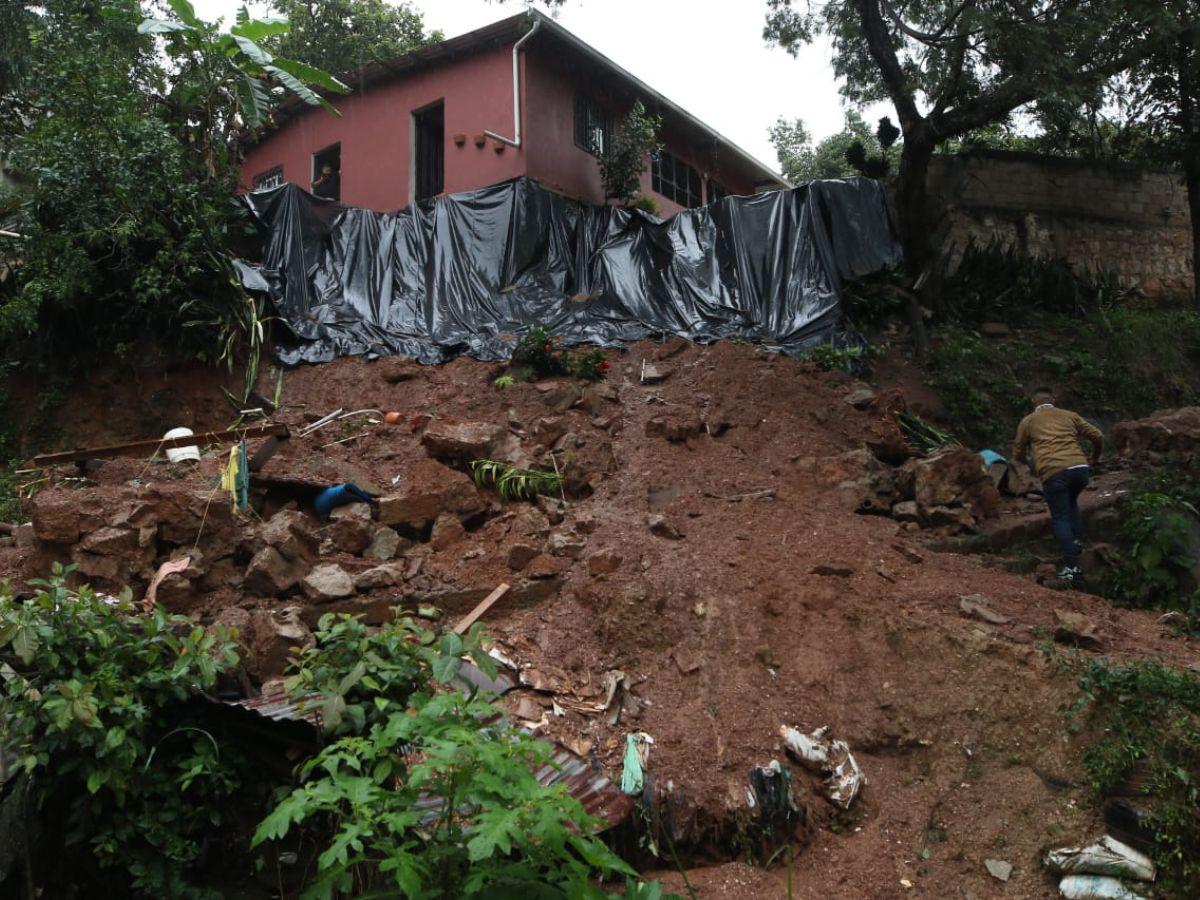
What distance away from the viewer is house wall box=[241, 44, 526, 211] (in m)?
11.8

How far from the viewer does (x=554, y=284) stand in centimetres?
1027

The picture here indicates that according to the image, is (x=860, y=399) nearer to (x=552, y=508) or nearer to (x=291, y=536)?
(x=552, y=508)

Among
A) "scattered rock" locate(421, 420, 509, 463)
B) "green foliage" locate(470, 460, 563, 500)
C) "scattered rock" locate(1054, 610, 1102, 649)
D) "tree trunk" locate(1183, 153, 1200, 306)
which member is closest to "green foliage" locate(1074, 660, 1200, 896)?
"scattered rock" locate(1054, 610, 1102, 649)

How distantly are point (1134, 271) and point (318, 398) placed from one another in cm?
975

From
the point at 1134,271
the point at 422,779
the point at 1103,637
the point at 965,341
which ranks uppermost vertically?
the point at 1134,271

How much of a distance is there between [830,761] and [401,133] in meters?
10.6

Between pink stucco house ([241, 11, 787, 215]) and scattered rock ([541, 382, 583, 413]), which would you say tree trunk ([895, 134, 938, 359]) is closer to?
scattered rock ([541, 382, 583, 413])

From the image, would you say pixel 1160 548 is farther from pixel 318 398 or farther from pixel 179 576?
pixel 318 398

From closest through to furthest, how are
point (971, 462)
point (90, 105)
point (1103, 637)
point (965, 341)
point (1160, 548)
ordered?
point (1103, 637) < point (1160, 548) < point (971, 462) < point (90, 105) < point (965, 341)

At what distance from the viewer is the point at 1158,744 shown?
13.8 ft

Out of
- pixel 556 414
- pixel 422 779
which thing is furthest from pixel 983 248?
pixel 422 779

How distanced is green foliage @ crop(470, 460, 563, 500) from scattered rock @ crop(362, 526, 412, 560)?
0.91 metres

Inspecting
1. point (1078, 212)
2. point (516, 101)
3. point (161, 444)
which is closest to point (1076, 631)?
point (161, 444)

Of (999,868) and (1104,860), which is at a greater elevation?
(1104,860)
